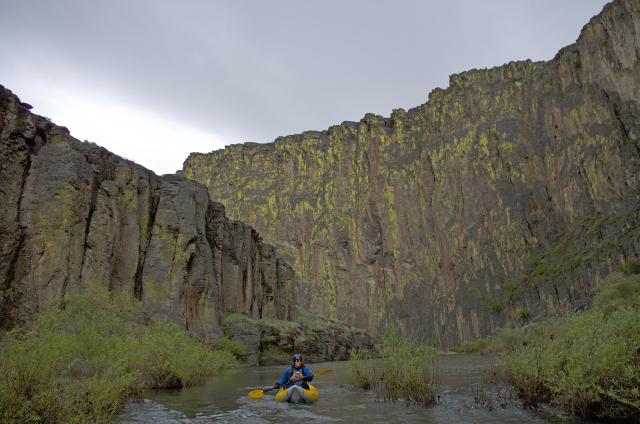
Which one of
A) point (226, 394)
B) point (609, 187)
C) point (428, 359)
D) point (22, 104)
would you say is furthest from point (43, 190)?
point (609, 187)

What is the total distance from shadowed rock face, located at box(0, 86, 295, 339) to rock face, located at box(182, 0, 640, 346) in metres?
50.1

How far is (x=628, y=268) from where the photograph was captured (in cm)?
5612

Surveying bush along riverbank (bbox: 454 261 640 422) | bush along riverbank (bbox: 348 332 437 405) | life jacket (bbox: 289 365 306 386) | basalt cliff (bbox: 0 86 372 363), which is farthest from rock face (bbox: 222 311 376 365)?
bush along riverbank (bbox: 454 261 640 422)

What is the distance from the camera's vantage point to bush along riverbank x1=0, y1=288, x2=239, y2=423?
9719 millimetres

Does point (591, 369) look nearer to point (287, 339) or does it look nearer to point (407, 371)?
point (407, 371)

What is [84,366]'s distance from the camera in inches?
611

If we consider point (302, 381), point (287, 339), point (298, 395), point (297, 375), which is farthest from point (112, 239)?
point (298, 395)

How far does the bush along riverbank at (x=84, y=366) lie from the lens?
9.72 meters

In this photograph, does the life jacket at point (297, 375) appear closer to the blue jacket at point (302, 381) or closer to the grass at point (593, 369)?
the blue jacket at point (302, 381)

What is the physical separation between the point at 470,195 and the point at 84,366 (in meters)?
96.5

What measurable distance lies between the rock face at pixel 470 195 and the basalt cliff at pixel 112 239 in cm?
4186

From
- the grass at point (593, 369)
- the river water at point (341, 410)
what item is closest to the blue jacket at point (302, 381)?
the river water at point (341, 410)

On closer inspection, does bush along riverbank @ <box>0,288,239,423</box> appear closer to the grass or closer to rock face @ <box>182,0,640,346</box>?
the grass

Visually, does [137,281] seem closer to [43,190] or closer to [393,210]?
[43,190]
